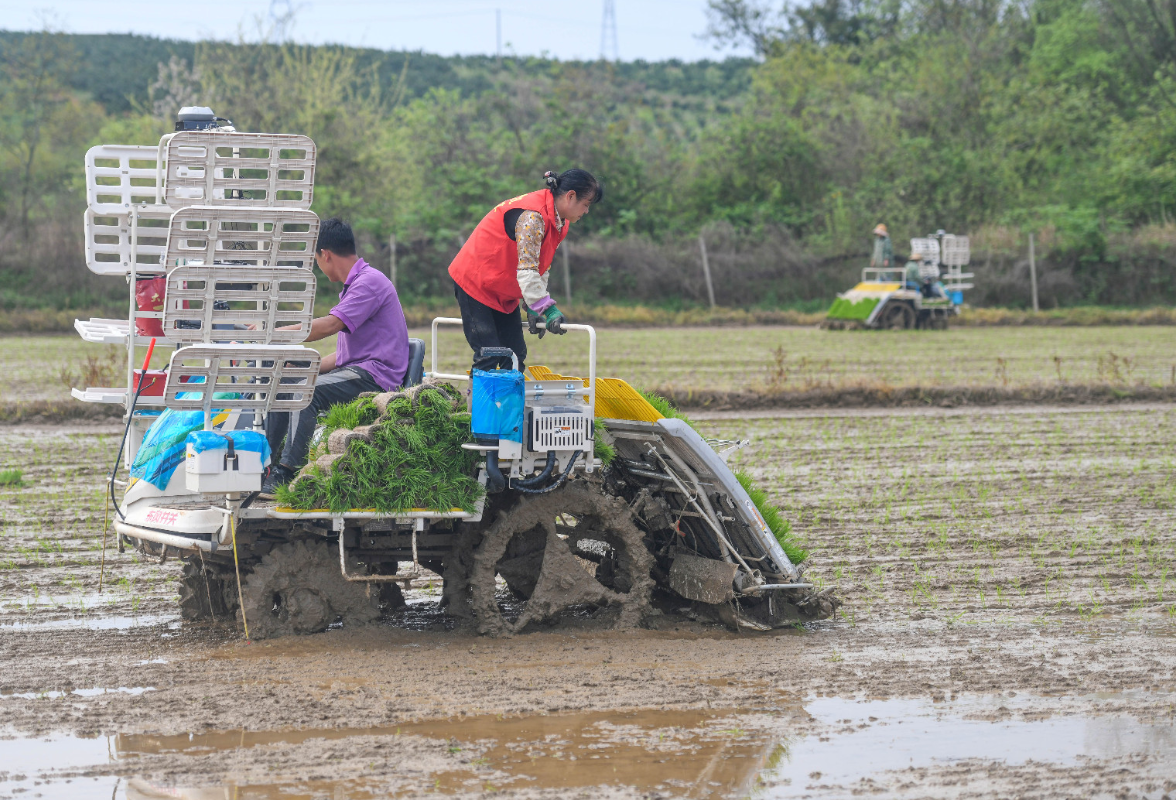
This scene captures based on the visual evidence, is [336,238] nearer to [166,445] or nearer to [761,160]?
[166,445]

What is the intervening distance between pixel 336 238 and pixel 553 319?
1.59 meters

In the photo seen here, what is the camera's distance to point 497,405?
5691mm

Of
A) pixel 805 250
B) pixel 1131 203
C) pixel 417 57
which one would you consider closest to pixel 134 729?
pixel 805 250

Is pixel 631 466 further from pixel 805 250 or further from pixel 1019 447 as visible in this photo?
pixel 805 250

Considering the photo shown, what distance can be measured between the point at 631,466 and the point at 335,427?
1621 mm

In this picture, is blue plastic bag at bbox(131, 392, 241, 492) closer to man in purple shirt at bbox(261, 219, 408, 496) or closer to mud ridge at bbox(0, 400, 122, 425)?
man in purple shirt at bbox(261, 219, 408, 496)

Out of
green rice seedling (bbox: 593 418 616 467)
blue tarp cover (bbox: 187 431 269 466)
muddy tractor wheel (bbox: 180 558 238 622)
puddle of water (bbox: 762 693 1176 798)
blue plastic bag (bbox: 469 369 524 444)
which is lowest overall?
puddle of water (bbox: 762 693 1176 798)

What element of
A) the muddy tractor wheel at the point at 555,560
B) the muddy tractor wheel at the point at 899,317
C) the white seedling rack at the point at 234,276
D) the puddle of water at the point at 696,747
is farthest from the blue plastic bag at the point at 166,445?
the muddy tractor wheel at the point at 899,317

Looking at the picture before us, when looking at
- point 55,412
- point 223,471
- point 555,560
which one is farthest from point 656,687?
point 55,412

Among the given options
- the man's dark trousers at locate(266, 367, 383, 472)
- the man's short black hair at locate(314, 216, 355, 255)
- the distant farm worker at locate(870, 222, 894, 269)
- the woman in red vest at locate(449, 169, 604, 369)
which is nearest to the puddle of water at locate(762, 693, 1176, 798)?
the woman in red vest at locate(449, 169, 604, 369)

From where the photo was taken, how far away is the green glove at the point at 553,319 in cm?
564

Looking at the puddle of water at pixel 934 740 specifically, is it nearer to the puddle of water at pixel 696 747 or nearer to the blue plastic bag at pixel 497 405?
the puddle of water at pixel 696 747

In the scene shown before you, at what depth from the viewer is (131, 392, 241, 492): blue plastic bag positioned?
6.00 meters

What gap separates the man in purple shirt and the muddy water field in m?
1.13
